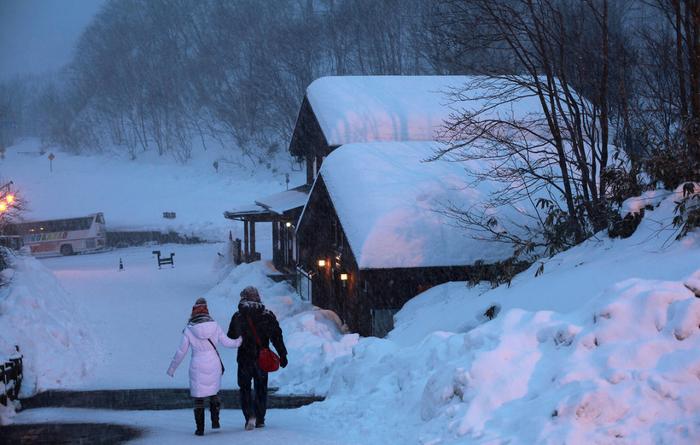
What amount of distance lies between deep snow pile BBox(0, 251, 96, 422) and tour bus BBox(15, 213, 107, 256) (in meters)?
35.7

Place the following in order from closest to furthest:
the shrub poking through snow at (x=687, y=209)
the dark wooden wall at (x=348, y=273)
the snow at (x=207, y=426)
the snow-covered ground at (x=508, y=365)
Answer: the snow-covered ground at (x=508, y=365) → the snow at (x=207, y=426) → the shrub poking through snow at (x=687, y=209) → the dark wooden wall at (x=348, y=273)

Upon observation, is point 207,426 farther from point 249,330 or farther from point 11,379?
point 11,379

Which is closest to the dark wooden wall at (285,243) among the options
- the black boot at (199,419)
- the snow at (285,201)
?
the snow at (285,201)

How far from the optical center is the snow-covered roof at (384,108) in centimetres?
2537

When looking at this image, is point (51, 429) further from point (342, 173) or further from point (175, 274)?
point (175, 274)

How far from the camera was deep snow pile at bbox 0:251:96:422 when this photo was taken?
13.6 metres

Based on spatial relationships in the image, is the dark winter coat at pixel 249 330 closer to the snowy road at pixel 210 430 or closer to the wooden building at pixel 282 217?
the snowy road at pixel 210 430

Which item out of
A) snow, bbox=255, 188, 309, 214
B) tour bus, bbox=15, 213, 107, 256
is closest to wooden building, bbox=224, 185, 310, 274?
snow, bbox=255, 188, 309, 214

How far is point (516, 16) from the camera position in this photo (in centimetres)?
1482

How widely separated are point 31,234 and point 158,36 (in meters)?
50.7

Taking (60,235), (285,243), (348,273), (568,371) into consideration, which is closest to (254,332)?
(568,371)

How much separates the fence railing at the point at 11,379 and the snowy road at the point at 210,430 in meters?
0.39

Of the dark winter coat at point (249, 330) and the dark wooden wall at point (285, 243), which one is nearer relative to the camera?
the dark winter coat at point (249, 330)

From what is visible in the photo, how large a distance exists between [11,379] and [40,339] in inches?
139
